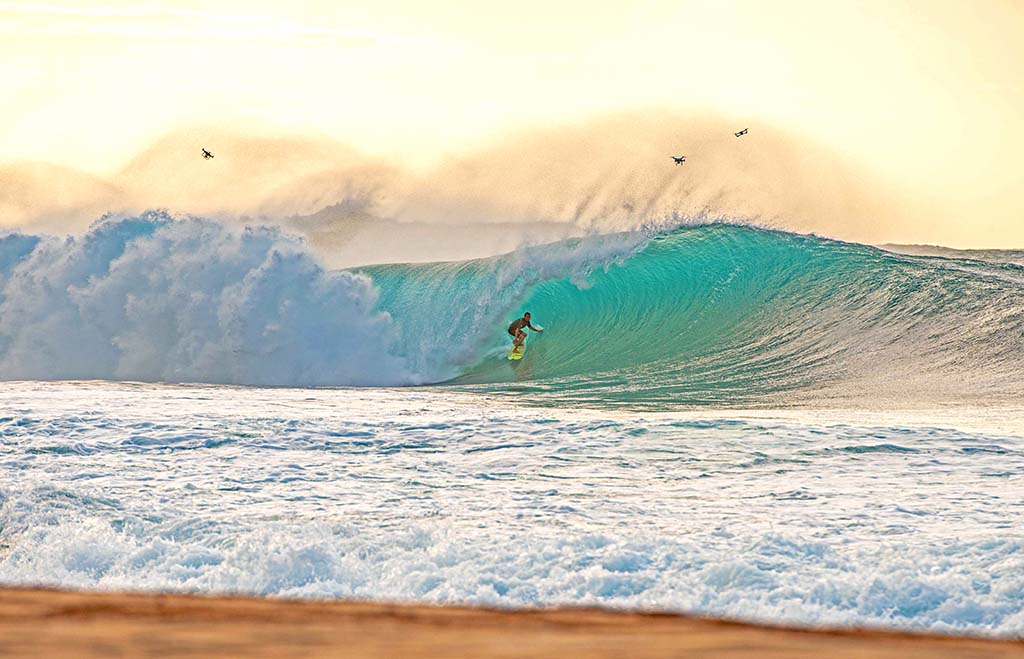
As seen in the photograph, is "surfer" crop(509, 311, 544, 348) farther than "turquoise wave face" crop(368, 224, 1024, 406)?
Yes

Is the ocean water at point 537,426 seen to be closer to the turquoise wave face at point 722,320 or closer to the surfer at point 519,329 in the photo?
the turquoise wave face at point 722,320

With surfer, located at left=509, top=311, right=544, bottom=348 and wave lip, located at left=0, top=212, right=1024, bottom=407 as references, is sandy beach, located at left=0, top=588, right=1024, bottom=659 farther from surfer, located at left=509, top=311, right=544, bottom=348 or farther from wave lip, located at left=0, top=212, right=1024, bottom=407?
surfer, located at left=509, top=311, right=544, bottom=348

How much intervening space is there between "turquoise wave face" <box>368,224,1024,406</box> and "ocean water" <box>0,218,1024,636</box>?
0.06 m

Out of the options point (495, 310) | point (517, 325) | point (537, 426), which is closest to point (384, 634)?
point (537, 426)

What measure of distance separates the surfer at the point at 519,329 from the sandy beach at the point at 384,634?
478 inches

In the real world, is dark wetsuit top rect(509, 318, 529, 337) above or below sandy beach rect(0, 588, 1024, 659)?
above

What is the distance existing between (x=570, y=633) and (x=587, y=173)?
702 inches

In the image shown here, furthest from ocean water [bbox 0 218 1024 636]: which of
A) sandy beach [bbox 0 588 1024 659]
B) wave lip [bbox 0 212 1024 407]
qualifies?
sandy beach [bbox 0 588 1024 659]

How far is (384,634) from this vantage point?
366cm

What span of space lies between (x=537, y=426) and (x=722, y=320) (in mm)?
8265

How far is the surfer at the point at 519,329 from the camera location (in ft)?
53.9

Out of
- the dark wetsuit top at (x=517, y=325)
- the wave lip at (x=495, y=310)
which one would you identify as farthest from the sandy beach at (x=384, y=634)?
the dark wetsuit top at (x=517, y=325)

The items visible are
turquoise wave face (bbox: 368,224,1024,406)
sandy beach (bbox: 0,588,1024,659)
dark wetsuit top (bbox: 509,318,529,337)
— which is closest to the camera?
sandy beach (bbox: 0,588,1024,659)

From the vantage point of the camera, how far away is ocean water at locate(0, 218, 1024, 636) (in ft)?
16.8
